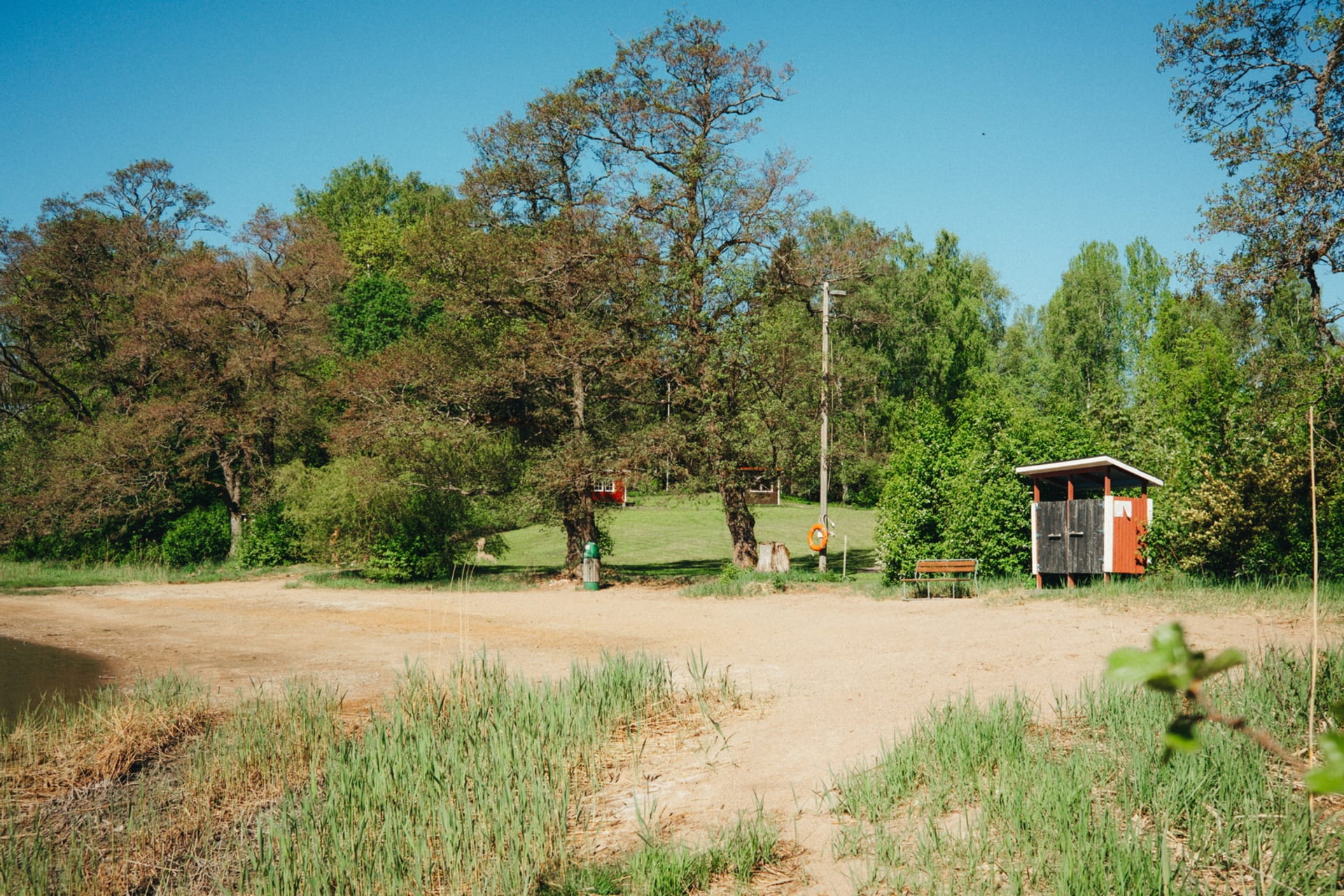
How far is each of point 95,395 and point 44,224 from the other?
6.41 m

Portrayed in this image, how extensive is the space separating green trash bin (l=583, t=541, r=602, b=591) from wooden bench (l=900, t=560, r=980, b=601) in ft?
24.7

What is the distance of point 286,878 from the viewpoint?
4848mm

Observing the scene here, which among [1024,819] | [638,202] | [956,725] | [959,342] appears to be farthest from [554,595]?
[959,342]

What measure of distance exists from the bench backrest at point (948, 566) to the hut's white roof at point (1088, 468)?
1973 mm

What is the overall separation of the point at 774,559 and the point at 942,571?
4.84 m

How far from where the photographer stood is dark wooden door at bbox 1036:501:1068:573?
645 inches

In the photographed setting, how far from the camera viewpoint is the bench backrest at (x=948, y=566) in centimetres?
1655

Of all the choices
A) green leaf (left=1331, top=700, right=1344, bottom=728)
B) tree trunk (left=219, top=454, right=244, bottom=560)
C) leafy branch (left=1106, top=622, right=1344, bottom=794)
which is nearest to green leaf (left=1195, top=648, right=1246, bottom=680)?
leafy branch (left=1106, top=622, right=1344, bottom=794)

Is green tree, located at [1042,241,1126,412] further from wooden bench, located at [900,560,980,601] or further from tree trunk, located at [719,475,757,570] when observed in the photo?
wooden bench, located at [900,560,980,601]

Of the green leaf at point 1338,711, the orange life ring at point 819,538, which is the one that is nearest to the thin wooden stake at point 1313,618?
the green leaf at point 1338,711

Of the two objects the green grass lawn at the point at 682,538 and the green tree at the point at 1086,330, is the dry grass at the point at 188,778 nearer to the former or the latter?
the green grass lawn at the point at 682,538

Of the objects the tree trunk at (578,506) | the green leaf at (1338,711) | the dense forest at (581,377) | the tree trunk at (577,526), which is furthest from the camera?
the tree trunk at (577,526)

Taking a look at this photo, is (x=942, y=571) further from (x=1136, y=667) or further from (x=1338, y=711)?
(x=1136, y=667)

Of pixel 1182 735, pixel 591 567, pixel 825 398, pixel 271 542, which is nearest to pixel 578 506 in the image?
pixel 591 567
